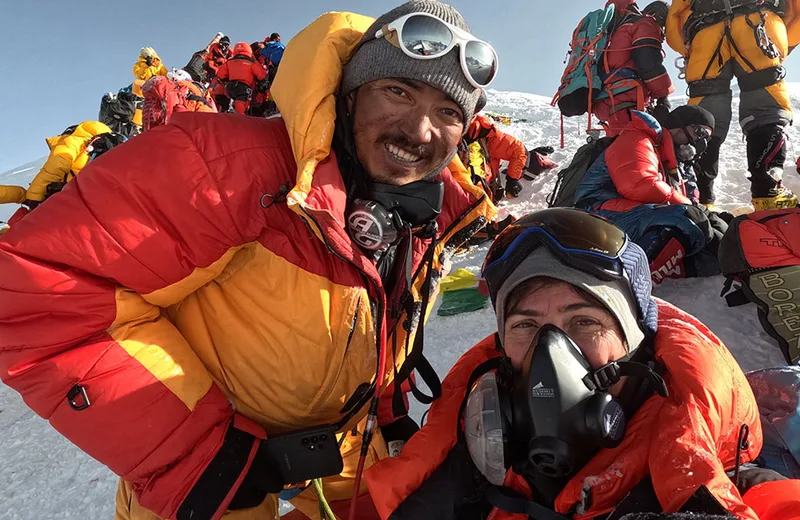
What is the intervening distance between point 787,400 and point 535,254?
129 cm

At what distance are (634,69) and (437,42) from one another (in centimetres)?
489

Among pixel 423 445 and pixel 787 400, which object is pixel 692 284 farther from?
pixel 423 445

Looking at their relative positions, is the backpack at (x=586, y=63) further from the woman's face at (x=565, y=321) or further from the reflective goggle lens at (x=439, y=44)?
the woman's face at (x=565, y=321)

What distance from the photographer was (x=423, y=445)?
1675 millimetres

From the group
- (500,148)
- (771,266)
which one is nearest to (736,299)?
(771,266)

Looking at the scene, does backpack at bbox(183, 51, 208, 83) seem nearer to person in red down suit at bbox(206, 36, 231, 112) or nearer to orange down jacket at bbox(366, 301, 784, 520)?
person in red down suit at bbox(206, 36, 231, 112)

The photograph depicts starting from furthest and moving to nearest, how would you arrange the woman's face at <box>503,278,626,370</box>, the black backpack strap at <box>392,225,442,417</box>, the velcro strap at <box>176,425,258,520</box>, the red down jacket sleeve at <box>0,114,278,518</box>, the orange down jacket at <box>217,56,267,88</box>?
the orange down jacket at <box>217,56,267,88</box> → the black backpack strap at <box>392,225,442,417</box> → the woman's face at <box>503,278,626,370</box> → the velcro strap at <box>176,425,258,520</box> → the red down jacket sleeve at <box>0,114,278,518</box>

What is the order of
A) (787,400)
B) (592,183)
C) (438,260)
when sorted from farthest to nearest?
(592,183)
(438,260)
(787,400)

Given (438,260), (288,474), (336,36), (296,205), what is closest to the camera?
(296,205)

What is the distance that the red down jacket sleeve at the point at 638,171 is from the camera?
12.3ft

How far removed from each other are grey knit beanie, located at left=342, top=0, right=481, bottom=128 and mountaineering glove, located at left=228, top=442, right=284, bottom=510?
1.41m

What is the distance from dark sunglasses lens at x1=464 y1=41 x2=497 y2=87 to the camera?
1.86 meters

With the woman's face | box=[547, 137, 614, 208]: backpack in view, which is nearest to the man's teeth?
the woman's face

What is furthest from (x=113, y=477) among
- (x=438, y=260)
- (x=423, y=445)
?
(x=438, y=260)
